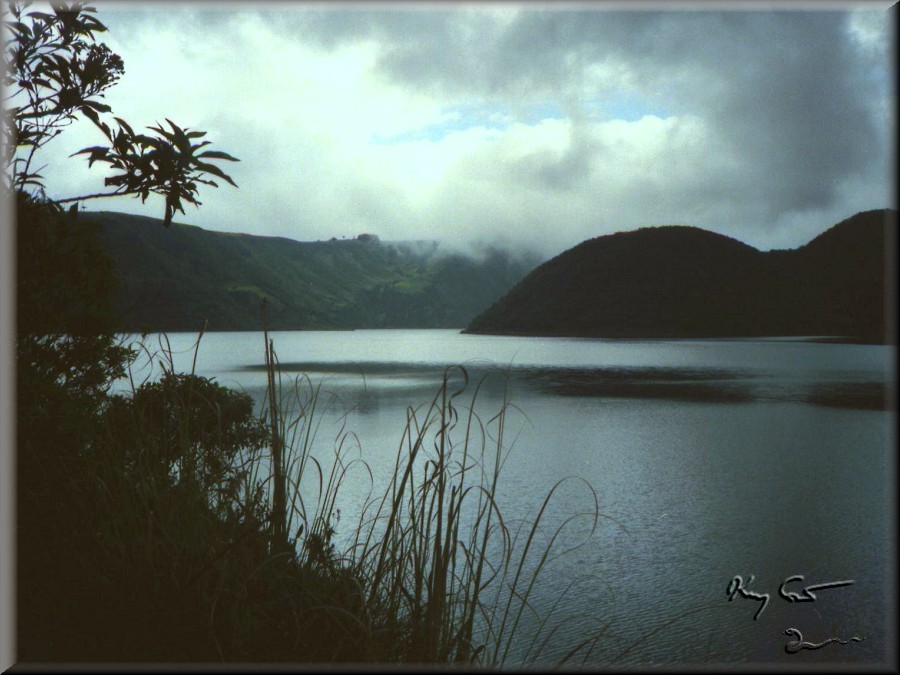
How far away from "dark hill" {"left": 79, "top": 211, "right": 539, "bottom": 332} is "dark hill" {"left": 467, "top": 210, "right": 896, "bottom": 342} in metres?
31.4

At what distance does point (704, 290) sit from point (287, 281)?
2613 inches

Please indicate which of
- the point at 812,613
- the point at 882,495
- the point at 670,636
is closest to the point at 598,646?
the point at 670,636

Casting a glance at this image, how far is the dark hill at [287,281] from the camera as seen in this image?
5119 cm

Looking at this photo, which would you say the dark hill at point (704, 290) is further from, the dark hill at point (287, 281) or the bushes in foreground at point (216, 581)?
the bushes in foreground at point (216, 581)

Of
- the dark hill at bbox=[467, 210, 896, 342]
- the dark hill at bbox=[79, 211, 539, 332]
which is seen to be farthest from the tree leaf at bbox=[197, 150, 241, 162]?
the dark hill at bbox=[467, 210, 896, 342]

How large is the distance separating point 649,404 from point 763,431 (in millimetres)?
5931

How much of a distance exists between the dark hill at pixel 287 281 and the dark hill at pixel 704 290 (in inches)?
1236

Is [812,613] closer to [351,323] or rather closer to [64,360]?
[64,360]

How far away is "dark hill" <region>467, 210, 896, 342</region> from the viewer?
7794cm

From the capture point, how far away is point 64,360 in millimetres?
3553

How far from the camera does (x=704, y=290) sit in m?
84.6
